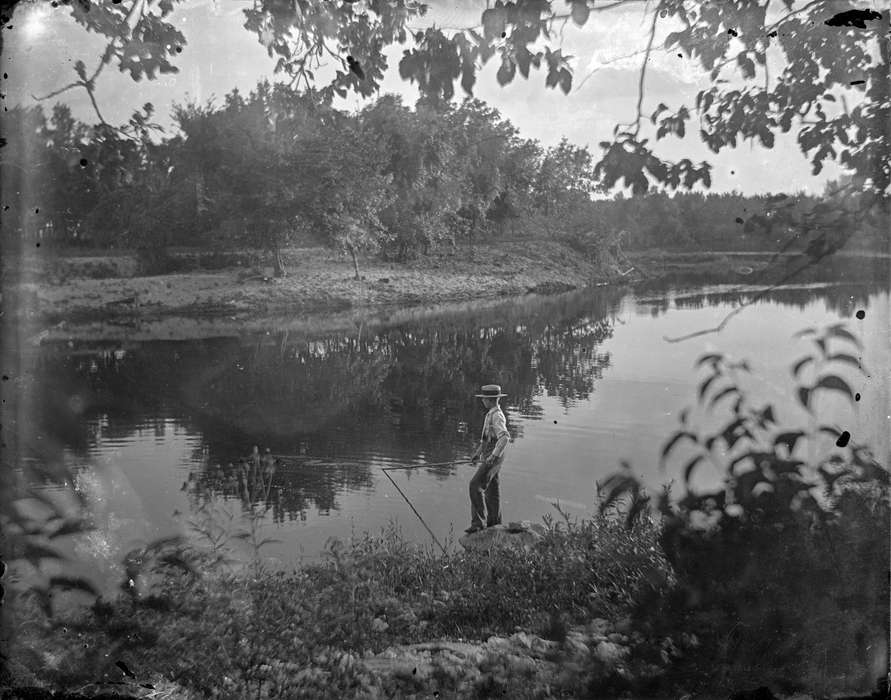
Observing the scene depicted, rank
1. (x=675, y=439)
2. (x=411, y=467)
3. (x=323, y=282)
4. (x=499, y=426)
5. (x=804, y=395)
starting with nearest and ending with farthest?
(x=804, y=395) < (x=675, y=439) < (x=499, y=426) < (x=411, y=467) < (x=323, y=282)

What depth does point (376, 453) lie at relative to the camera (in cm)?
614

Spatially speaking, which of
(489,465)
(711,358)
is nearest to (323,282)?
(489,465)

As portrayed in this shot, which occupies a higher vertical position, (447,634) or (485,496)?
(485,496)

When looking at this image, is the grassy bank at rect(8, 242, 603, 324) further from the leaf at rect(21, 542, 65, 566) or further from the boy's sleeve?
the leaf at rect(21, 542, 65, 566)

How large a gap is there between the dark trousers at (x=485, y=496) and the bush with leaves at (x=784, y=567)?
4.94ft

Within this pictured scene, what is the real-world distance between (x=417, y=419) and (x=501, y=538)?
1.39 metres

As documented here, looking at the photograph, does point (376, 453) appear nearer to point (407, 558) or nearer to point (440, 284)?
point (407, 558)

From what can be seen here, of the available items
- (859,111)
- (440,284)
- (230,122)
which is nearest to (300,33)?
(230,122)

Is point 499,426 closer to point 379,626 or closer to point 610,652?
point 379,626

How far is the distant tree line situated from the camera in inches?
209

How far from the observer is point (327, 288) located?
7621 millimetres

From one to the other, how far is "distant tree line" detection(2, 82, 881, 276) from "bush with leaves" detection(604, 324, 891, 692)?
1.76 meters

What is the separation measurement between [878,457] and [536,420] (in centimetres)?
245

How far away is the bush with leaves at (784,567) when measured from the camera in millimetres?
3951
